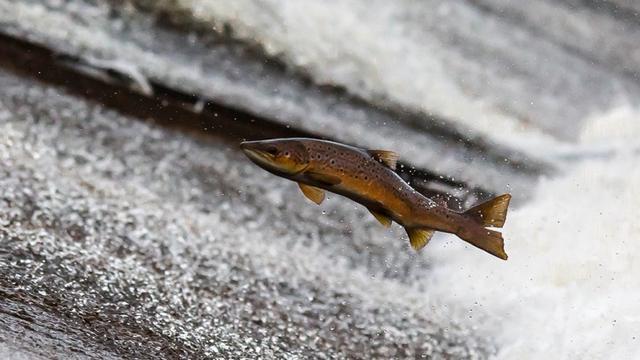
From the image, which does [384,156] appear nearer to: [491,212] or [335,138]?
[491,212]

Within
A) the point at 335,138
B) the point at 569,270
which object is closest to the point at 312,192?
the point at 335,138

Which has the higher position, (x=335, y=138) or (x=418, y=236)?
(x=335, y=138)

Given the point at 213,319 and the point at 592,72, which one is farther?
the point at 592,72

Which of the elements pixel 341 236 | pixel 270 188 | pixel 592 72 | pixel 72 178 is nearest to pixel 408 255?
pixel 341 236

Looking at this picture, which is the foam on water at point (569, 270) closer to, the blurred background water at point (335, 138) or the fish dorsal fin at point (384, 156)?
the blurred background water at point (335, 138)

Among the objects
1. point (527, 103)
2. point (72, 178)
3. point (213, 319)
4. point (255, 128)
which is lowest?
point (213, 319)

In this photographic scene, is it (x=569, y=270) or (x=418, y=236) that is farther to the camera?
(x=569, y=270)

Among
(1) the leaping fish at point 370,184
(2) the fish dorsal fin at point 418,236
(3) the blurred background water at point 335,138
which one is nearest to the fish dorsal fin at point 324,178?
(1) the leaping fish at point 370,184

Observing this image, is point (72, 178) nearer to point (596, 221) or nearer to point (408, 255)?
point (408, 255)
